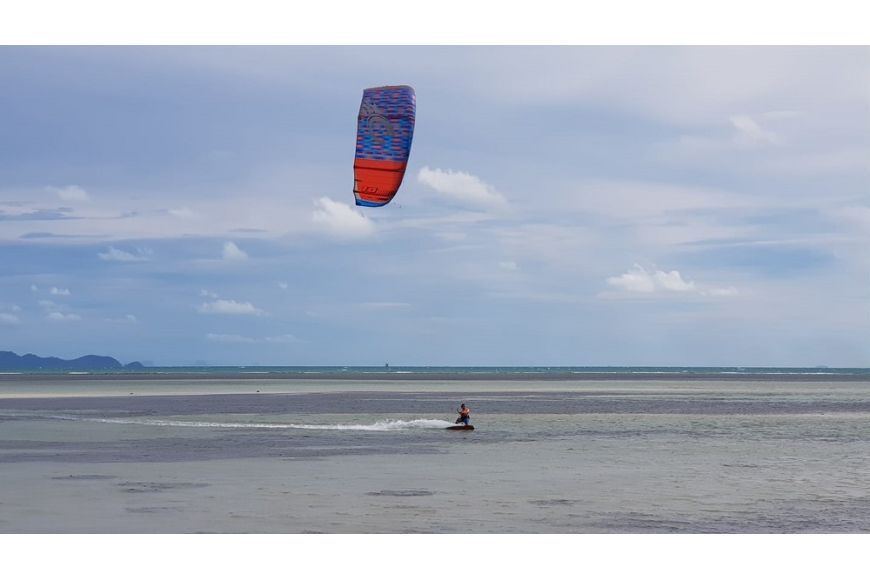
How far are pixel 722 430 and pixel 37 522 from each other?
24484mm

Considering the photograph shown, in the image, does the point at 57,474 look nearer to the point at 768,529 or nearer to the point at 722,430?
the point at 768,529

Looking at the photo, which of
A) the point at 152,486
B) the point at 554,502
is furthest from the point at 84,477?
the point at 554,502

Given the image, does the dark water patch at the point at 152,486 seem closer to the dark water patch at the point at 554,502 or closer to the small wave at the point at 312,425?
the dark water patch at the point at 554,502

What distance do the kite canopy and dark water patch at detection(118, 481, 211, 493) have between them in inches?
444

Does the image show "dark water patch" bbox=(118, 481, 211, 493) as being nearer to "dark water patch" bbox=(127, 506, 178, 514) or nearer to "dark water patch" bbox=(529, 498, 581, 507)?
"dark water patch" bbox=(127, 506, 178, 514)

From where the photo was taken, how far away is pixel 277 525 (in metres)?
15.2

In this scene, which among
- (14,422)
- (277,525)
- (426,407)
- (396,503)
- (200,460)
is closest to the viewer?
(277,525)

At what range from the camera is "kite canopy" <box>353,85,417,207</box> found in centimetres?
2911

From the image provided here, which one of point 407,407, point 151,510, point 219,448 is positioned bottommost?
point 151,510

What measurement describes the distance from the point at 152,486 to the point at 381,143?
522 inches

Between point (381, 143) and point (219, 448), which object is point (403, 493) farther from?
point (381, 143)

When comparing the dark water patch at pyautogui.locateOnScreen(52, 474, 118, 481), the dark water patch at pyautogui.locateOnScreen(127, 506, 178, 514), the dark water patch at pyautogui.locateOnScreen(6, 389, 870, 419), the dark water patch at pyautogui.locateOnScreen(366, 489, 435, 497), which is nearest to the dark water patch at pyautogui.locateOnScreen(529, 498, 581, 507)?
the dark water patch at pyautogui.locateOnScreen(366, 489, 435, 497)

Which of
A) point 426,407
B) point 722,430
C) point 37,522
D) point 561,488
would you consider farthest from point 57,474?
point 426,407

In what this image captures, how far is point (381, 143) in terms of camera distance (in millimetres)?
29391
